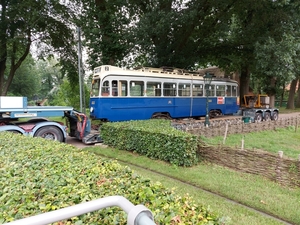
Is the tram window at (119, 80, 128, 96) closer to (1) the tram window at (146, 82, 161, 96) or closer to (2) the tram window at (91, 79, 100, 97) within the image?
(2) the tram window at (91, 79, 100, 97)

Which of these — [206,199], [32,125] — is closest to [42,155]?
[206,199]

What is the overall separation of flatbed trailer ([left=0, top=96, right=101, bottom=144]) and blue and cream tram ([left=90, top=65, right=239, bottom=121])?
120 centimetres

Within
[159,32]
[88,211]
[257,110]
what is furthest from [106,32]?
[88,211]

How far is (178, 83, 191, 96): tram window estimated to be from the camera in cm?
1425

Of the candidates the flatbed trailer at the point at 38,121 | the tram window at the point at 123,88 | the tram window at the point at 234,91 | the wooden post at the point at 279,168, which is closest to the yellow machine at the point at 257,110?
the tram window at the point at 234,91

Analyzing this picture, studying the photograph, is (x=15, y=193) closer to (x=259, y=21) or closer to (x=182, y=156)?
(x=182, y=156)

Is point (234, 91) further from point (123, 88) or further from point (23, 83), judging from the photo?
point (23, 83)

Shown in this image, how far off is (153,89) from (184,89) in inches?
95.7

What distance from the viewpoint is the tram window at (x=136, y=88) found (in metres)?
12.3

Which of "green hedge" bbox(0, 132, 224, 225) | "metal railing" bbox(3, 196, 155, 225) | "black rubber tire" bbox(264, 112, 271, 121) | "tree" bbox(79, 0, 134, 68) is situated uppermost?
"tree" bbox(79, 0, 134, 68)

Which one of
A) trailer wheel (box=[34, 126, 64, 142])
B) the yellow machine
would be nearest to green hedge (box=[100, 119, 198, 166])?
trailer wheel (box=[34, 126, 64, 142])

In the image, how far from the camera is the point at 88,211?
1261 mm

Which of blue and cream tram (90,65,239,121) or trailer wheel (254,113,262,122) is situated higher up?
blue and cream tram (90,65,239,121)

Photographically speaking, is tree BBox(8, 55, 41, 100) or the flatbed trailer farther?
tree BBox(8, 55, 41, 100)
